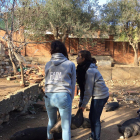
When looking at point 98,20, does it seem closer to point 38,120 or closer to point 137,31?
point 137,31

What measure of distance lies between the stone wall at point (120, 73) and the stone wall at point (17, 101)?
611 cm

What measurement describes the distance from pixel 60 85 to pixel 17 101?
2.38m

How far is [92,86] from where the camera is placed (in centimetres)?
271

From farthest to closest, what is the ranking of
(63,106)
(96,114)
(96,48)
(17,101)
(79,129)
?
(96,48) → (17,101) → (79,129) → (96,114) → (63,106)

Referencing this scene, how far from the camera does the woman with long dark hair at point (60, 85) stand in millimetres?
2264

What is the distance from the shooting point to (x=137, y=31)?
1430 cm

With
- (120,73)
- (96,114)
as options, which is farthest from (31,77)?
(96,114)

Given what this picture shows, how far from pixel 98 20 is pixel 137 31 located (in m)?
3.26

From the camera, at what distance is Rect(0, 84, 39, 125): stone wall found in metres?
3.71

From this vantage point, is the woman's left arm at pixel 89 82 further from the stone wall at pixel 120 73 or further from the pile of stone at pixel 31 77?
the stone wall at pixel 120 73

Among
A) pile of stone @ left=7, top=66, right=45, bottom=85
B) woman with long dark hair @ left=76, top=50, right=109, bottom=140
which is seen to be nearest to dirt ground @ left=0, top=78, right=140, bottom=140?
woman with long dark hair @ left=76, top=50, right=109, bottom=140

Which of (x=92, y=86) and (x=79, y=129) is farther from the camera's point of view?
(x=79, y=129)

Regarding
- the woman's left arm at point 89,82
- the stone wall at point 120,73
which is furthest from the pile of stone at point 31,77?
the woman's left arm at point 89,82

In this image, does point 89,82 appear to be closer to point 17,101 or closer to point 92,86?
point 92,86
